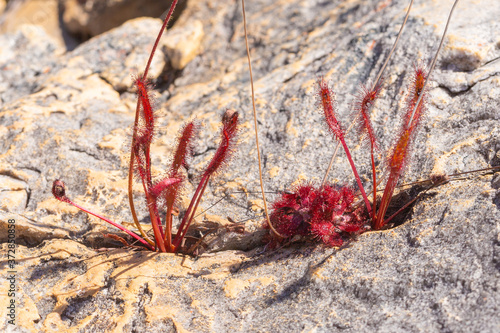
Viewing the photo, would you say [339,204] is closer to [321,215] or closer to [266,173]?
[321,215]

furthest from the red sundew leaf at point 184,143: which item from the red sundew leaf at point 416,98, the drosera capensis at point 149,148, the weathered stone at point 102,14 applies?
the weathered stone at point 102,14

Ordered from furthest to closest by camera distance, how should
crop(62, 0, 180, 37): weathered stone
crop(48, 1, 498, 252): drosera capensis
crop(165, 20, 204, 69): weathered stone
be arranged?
1. crop(62, 0, 180, 37): weathered stone
2. crop(165, 20, 204, 69): weathered stone
3. crop(48, 1, 498, 252): drosera capensis

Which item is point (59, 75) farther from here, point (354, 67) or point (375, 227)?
point (375, 227)

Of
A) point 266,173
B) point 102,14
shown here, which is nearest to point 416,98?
point 266,173

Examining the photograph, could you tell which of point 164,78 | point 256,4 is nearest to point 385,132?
point 164,78

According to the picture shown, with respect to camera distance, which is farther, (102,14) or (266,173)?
(102,14)

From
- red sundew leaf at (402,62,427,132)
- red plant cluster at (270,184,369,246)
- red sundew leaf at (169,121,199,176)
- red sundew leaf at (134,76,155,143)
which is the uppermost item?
red sundew leaf at (134,76,155,143)

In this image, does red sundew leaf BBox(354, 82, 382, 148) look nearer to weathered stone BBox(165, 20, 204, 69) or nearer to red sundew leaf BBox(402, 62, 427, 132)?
red sundew leaf BBox(402, 62, 427, 132)

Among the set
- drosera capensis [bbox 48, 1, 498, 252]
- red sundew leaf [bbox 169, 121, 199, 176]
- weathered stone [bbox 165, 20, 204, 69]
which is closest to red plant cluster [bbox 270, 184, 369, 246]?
drosera capensis [bbox 48, 1, 498, 252]

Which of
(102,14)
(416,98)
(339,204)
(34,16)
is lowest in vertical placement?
(339,204)
